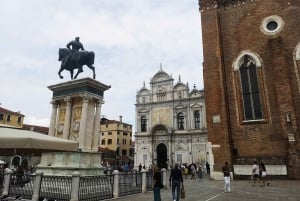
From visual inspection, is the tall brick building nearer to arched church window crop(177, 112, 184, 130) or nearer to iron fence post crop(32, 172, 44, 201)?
iron fence post crop(32, 172, 44, 201)

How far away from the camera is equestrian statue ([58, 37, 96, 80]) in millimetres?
13711

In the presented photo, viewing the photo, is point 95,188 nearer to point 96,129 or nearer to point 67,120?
point 96,129

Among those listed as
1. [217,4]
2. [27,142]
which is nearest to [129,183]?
[27,142]

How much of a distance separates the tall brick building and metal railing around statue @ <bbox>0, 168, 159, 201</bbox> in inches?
352

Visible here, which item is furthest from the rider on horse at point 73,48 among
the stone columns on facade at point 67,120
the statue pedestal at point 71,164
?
the statue pedestal at point 71,164

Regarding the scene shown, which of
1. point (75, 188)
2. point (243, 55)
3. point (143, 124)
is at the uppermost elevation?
point (243, 55)

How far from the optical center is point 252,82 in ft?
55.9

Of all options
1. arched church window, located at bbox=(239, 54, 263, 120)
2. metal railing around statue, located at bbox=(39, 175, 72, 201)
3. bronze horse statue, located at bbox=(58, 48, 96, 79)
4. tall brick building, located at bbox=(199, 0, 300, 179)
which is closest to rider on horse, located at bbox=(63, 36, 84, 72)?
bronze horse statue, located at bbox=(58, 48, 96, 79)

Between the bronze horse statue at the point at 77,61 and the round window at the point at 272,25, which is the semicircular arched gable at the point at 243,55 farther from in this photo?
the bronze horse statue at the point at 77,61

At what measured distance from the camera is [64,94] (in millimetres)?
13484

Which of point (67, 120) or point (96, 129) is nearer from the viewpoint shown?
point (67, 120)

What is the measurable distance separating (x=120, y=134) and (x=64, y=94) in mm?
49409

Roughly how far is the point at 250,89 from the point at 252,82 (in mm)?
535

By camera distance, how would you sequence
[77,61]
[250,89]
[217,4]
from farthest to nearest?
1. [217,4]
2. [250,89]
3. [77,61]
